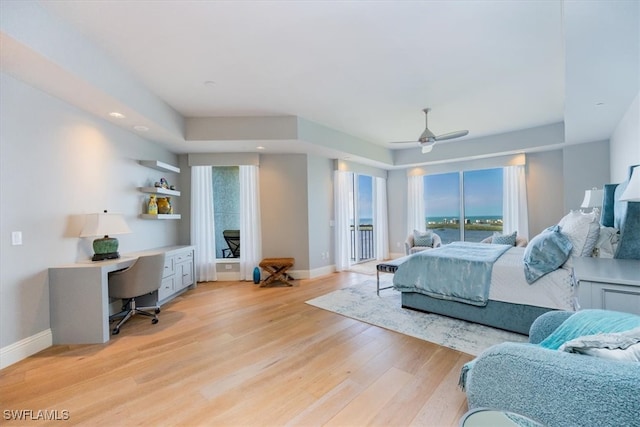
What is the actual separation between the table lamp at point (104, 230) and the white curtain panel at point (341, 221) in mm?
3903

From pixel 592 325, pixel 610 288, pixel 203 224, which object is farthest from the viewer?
pixel 203 224

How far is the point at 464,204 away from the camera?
659 cm

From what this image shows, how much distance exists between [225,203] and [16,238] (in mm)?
3222

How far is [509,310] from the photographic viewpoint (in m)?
2.84

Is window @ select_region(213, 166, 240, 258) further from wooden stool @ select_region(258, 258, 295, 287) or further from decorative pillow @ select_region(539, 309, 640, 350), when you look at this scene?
decorative pillow @ select_region(539, 309, 640, 350)

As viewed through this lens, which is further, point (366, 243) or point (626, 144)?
point (366, 243)

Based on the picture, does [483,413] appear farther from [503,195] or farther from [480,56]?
[503,195]

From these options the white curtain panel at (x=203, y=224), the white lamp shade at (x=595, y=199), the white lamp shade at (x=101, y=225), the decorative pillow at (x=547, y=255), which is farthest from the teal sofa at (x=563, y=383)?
the white curtain panel at (x=203, y=224)

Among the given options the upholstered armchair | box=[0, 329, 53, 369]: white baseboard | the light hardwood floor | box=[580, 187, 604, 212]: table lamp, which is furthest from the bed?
box=[0, 329, 53, 369]: white baseboard

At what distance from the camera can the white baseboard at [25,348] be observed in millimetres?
2303

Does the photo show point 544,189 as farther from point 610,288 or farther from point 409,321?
point 610,288

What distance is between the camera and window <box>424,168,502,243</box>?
6.20 m

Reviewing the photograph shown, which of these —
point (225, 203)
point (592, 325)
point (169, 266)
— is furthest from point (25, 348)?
point (592, 325)

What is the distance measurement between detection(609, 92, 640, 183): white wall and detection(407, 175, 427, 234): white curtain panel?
11.2 feet
